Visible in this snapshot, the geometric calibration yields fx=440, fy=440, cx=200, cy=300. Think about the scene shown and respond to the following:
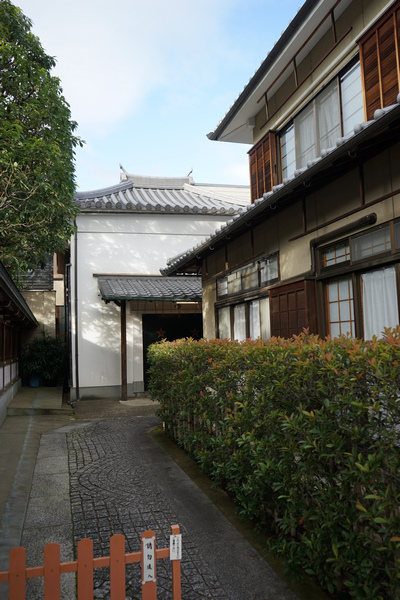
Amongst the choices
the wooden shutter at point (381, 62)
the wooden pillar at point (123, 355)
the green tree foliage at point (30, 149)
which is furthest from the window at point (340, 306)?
the wooden pillar at point (123, 355)

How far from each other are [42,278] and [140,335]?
872 centimetres

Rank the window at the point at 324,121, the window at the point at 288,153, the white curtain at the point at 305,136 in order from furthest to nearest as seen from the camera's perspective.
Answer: the window at the point at 288,153 < the white curtain at the point at 305,136 < the window at the point at 324,121

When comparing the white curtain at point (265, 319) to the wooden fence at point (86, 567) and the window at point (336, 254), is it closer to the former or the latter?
the window at point (336, 254)

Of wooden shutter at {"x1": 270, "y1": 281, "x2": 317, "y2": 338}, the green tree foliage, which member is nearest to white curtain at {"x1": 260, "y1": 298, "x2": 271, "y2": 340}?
wooden shutter at {"x1": 270, "y1": 281, "x2": 317, "y2": 338}

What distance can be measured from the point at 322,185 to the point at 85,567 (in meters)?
5.46

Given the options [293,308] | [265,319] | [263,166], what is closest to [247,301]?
[265,319]

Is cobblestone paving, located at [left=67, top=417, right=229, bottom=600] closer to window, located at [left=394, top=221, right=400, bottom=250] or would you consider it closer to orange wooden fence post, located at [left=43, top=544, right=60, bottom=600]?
orange wooden fence post, located at [left=43, top=544, right=60, bottom=600]

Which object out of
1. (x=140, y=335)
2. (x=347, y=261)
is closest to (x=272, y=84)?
(x=347, y=261)

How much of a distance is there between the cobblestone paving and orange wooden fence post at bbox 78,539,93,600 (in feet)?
2.95

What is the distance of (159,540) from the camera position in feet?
14.1

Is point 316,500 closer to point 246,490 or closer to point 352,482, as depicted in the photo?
point 352,482

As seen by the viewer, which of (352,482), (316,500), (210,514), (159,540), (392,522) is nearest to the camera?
(392,522)

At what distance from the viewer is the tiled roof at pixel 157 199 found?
16062mm

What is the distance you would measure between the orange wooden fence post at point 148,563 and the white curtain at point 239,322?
6.65 m
